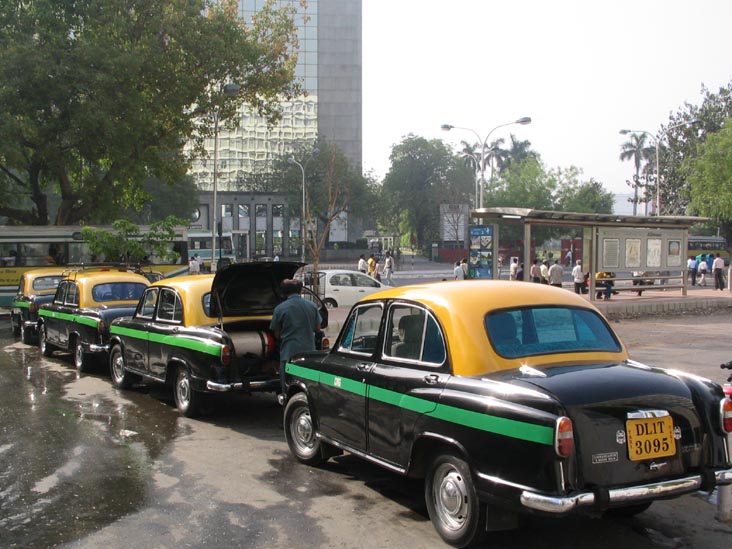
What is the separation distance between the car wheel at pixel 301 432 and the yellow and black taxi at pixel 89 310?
5.46 metres

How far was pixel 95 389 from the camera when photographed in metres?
10.7

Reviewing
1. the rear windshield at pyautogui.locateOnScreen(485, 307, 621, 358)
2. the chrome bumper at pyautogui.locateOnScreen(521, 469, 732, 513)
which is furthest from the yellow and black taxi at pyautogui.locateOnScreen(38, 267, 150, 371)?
the chrome bumper at pyautogui.locateOnScreen(521, 469, 732, 513)

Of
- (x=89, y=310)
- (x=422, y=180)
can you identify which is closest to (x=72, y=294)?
(x=89, y=310)

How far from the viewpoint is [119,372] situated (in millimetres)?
10656

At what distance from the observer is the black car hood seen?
8.87 m

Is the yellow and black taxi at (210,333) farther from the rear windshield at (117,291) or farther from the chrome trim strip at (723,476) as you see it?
the chrome trim strip at (723,476)

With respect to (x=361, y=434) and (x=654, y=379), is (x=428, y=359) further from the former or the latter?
(x=654, y=379)

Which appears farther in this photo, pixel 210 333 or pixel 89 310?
pixel 89 310

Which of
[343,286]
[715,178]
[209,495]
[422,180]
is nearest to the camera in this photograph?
[209,495]

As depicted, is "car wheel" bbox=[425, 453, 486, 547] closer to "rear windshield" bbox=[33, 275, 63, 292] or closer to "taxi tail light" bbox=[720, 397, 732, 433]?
"taxi tail light" bbox=[720, 397, 732, 433]

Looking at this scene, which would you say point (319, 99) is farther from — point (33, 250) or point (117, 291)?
point (117, 291)

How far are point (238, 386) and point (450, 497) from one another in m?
3.85

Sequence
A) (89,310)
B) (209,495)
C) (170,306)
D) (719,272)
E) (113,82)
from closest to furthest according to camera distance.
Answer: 1. (209,495)
2. (170,306)
3. (89,310)
4. (113,82)
5. (719,272)

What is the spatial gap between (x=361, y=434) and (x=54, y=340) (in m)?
9.39
